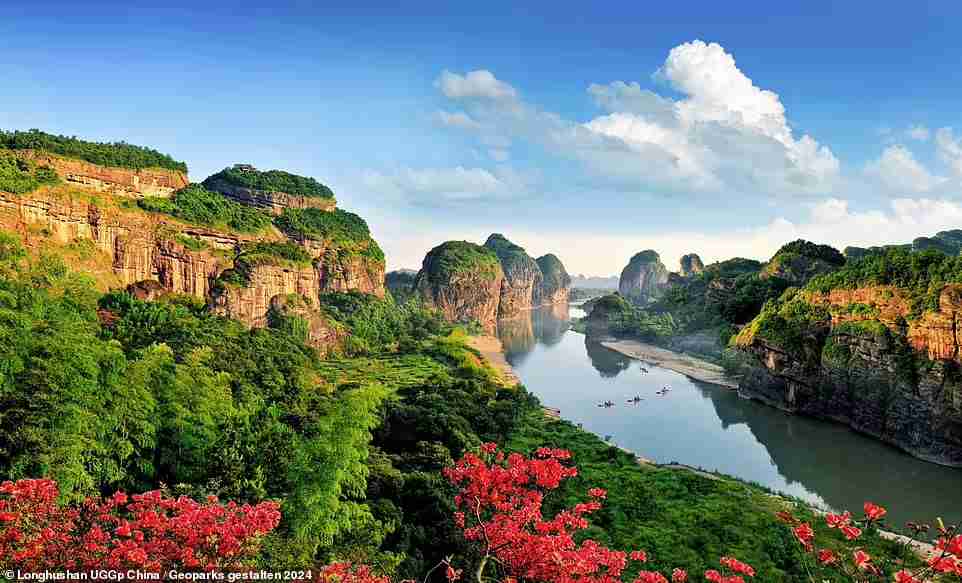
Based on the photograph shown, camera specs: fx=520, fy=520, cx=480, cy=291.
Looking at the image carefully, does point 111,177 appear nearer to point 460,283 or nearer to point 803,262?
point 803,262

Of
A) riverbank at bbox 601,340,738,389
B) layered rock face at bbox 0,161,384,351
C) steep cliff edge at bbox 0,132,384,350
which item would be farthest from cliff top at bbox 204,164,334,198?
Answer: riverbank at bbox 601,340,738,389

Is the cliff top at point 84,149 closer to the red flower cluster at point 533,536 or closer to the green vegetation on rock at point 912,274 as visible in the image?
the red flower cluster at point 533,536

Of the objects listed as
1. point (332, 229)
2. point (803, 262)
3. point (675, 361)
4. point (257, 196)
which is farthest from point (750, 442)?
point (257, 196)

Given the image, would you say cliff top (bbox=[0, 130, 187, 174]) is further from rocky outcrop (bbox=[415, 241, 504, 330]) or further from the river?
rocky outcrop (bbox=[415, 241, 504, 330])

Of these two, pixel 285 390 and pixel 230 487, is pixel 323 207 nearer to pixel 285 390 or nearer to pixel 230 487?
pixel 285 390

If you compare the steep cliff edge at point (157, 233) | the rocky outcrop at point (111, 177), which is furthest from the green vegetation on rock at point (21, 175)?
the rocky outcrop at point (111, 177)
